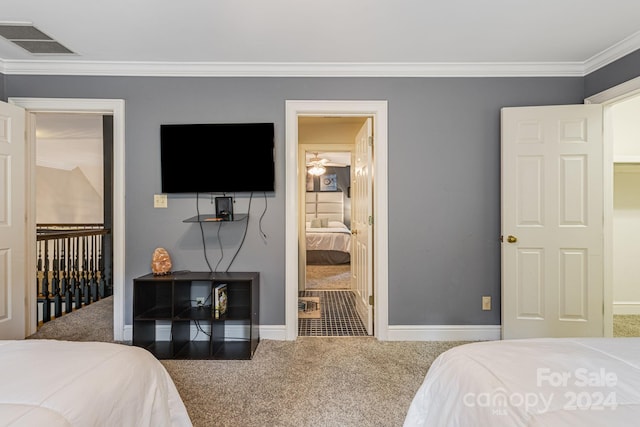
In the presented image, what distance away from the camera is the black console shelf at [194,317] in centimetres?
257

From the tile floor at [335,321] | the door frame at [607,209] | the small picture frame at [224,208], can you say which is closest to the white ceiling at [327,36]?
the door frame at [607,209]

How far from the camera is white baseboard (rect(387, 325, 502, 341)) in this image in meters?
2.89

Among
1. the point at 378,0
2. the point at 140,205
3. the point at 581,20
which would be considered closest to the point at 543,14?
the point at 581,20

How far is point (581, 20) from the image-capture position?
2195 mm

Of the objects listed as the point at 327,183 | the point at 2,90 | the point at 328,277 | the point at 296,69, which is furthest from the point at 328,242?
the point at 2,90

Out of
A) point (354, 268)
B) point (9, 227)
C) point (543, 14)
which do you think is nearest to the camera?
point (543, 14)

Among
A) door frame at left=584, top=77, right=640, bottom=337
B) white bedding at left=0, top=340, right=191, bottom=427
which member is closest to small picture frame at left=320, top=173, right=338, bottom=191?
door frame at left=584, top=77, right=640, bottom=337

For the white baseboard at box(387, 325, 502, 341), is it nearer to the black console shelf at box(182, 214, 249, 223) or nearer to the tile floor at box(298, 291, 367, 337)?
the tile floor at box(298, 291, 367, 337)

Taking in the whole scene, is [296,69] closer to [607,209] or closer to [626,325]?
[607,209]

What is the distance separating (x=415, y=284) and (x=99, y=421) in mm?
2515

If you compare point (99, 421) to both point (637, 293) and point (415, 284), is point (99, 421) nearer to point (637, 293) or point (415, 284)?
point (415, 284)

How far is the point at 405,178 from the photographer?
292cm

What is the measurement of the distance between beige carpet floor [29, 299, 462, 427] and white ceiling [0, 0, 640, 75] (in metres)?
2.37

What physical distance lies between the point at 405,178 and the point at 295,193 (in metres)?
0.99
